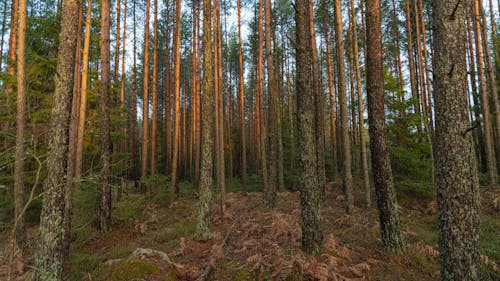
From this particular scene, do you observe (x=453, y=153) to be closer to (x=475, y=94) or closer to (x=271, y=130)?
(x=271, y=130)

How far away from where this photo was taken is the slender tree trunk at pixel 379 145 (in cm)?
564

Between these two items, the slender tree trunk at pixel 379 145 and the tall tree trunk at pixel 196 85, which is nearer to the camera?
the slender tree trunk at pixel 379 145

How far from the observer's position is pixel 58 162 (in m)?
4.79

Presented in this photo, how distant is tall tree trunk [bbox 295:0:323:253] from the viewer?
541 cm

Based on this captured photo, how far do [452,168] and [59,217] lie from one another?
6718 mm

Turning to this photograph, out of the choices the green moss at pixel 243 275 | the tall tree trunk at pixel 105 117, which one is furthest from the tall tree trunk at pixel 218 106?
the green moss at pixel 243 275

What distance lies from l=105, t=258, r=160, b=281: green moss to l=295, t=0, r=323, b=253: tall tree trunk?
313 centimetres

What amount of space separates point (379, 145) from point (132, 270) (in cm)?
570

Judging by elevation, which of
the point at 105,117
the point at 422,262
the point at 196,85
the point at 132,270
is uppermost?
the point at 196,85

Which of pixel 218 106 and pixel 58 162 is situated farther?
pixel 218 106

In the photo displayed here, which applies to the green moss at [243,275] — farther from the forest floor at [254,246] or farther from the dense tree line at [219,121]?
the dense tree line at [219,121]

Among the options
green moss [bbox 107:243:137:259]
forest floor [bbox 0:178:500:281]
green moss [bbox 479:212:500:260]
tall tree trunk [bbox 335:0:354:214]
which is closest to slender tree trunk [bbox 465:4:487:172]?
forest floor [bbox 0:178:500:281]

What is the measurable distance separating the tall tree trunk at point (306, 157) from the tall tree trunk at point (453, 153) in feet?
7.25

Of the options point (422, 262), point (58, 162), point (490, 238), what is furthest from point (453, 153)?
point (58, 162)
